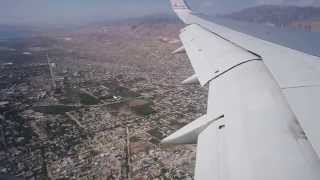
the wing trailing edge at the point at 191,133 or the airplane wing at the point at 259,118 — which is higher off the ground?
the airplane wing at the point at 259,118

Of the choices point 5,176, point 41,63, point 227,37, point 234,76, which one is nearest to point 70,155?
point 5,176

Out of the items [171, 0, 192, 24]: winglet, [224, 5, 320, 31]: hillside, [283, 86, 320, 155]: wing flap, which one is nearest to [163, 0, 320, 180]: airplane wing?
[283, 86, 320, 155]: wing flap

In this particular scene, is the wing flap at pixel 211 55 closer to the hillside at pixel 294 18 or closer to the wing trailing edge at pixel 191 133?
the wing trailing edge at pixel 191 133

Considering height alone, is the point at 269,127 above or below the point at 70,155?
above

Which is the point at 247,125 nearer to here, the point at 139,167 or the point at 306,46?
the point at 306,46

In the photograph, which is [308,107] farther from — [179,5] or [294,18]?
[294,18]

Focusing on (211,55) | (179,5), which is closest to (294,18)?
(179,5)

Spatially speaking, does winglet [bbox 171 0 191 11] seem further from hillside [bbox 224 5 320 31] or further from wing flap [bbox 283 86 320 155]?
wing flap [bbox 283 86 320 155]

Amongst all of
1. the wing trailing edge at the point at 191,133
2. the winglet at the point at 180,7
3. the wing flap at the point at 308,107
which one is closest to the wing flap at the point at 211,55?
the wing trailing edge at the point at 191,133
